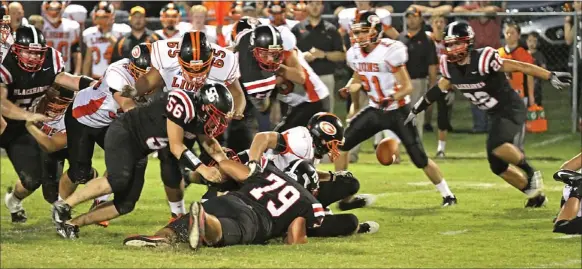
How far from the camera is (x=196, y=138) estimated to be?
7.45 metres

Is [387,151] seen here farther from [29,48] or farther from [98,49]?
[98,49]

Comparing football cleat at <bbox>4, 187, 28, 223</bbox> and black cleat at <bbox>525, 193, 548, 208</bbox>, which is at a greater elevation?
football cleat at <bbox>4, 187, 28, 223</bbox>

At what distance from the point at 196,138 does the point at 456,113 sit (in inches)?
340

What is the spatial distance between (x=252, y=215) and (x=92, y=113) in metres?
1.83

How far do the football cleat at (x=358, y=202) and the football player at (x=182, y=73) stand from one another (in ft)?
3.34

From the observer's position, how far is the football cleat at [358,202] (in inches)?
336

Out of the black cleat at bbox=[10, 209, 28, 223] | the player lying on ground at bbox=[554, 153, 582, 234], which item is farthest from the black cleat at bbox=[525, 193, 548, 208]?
the black cleat at bbox=[10, 209, 28, 223]

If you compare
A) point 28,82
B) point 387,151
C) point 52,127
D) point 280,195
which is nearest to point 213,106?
point 280,195

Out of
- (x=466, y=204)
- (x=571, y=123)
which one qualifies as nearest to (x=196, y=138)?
(x=466, y=204)

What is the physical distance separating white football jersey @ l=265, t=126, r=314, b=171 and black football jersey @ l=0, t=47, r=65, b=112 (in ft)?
5.79

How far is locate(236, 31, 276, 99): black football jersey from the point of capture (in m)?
9.25

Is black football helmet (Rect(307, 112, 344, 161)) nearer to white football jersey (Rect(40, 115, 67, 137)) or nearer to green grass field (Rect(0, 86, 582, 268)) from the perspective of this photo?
green grass field (Rect(0, 86, 582, 268))

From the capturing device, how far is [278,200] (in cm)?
702

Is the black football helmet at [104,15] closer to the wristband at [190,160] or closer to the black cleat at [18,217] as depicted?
the black cleat at [18,217]
